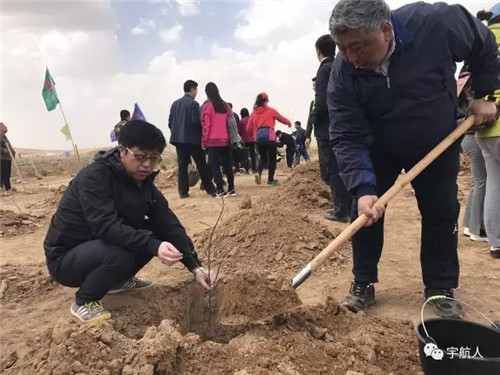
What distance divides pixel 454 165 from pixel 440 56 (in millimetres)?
683

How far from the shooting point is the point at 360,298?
307 cm

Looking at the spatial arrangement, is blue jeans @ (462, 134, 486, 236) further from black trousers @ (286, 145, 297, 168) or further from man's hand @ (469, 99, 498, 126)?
black trousers @ (286, 145, 297, 168)

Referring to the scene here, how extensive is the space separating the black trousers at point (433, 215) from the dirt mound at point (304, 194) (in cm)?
355

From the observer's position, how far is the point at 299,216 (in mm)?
4742

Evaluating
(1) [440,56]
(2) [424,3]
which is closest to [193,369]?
(1) [440,56]

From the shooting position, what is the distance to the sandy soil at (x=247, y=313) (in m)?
2.18

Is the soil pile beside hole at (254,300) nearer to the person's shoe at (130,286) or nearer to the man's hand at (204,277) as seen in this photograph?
the man's hand at (204,277)

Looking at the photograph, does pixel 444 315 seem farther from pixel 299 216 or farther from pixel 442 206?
pixel 299 216

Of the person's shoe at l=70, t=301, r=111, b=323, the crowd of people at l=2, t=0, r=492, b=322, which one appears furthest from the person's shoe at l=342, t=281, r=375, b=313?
the person's shoe at l=70, t=301, r=111, b=323

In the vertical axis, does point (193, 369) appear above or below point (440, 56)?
below

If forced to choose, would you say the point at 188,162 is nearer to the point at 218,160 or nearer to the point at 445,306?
the point at 218,160

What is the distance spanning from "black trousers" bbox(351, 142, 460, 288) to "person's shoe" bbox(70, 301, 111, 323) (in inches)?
67.3

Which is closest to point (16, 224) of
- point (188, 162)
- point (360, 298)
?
point (188, 162)

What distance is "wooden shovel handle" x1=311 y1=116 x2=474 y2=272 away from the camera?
249 cm
